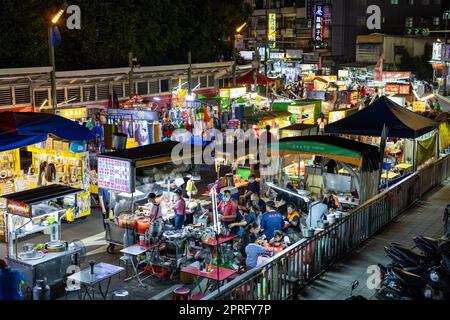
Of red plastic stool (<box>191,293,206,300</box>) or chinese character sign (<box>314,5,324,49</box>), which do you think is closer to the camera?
red plastic stool (<box>191,293,206,300</box>)

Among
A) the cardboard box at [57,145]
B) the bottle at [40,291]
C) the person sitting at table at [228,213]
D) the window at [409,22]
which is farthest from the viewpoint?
the window at [409,22]

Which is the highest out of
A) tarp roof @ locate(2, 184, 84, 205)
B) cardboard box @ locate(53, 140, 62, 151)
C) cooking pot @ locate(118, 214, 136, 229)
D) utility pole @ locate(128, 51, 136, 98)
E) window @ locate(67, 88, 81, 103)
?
utility pole @ locate(128, 51, 136, 98)

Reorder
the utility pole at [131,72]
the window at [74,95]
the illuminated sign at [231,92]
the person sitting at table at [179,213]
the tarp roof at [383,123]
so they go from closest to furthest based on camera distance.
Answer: the person sitting at table at [179,213], the tarp roof at [383,123], the window at [74,95], the utility pole at [131,72], the illuminated sign at [231,92]

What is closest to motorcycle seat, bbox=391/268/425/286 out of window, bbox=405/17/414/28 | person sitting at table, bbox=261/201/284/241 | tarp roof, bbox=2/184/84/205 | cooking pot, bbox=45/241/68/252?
person sitting at table, bbox=261/201/284/241

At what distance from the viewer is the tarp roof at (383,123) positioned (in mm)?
17109

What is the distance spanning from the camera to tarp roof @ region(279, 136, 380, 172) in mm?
14688

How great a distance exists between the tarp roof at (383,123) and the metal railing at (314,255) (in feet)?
5.22

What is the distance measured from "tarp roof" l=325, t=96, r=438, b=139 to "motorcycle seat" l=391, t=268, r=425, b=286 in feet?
28.3

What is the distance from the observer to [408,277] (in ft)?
29.2

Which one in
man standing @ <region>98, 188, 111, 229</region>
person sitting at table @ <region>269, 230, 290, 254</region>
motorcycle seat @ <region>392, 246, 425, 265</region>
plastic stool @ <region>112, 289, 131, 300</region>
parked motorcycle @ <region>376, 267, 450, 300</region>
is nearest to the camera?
parked motorcycle @ <region>376, 267, 450, 300</region>

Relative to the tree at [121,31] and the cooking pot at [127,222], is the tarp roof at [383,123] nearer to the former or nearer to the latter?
the cooking pot at [127,222]

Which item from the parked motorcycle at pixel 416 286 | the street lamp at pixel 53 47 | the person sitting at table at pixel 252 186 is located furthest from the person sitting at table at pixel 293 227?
the street lamp at pixel 53 47

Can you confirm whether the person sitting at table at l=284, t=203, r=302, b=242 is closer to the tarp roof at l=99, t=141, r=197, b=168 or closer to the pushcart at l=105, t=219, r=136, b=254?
the tarp roof at l=99, t=141, r=197, b=168

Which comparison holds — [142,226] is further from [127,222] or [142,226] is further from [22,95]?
[22,95]
